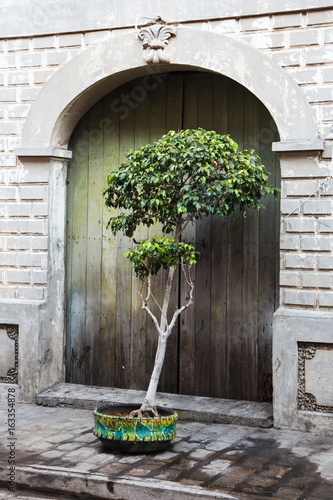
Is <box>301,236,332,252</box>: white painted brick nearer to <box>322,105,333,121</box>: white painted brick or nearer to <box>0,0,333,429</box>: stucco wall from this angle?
<box>0,0,333,429</box>: stucco wall

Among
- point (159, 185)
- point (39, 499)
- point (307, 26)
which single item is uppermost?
point (307, 26)

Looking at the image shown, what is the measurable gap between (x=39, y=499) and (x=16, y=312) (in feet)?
9.85

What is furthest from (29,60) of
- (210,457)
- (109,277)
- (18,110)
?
(210,457)

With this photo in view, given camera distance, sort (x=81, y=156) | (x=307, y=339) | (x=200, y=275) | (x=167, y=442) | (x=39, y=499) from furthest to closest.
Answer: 1. (x=81, y=156)
2. (x=200, y=275)
3. (x=307, y=339)
4. (x=167, y=442)
5. (x=39, y=499)

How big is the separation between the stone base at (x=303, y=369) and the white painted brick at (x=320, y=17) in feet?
9.54

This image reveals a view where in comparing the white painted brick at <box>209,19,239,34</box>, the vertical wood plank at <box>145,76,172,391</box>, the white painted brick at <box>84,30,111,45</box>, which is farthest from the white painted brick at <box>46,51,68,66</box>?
the white painted brick at <box>209,19,239,34</box>

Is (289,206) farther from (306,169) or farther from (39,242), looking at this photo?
(39,242)

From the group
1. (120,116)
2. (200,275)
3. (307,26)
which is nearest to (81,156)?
(120,116)

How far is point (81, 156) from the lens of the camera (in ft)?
27.6

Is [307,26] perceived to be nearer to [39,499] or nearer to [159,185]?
[159,185]

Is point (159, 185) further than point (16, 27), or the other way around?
point (16, 27)

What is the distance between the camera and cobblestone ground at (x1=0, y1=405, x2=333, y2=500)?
5336 millimetres

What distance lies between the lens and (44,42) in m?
8.00

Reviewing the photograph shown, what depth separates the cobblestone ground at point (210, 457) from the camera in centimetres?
534
